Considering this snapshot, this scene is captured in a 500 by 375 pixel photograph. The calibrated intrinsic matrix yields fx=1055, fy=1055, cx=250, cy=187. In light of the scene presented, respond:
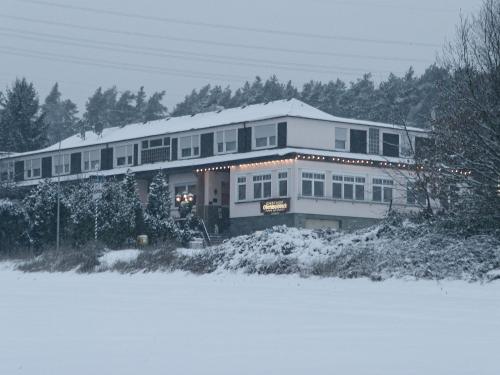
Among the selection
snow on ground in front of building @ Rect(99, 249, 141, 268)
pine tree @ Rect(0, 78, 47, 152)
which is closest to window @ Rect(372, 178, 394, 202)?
snow on ground in front of building @ Rect(99, 249, 141, 268)

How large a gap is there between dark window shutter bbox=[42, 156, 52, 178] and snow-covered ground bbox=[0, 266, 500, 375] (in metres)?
42.2

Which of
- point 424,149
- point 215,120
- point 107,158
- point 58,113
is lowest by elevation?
point 424,149

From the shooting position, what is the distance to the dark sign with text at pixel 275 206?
173 ft

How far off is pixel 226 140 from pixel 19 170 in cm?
1883

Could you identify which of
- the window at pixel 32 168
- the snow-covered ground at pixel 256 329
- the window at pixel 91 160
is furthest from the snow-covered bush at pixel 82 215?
the window at pixel 32 168

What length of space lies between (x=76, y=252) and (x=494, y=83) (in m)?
16.8

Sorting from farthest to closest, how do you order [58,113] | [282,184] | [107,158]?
[58,113] < [107,158] < [282,184]

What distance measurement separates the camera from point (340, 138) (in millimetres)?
56344

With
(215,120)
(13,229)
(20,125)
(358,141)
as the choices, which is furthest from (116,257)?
(20,125)

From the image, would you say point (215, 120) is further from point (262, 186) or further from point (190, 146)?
point (262, 186)

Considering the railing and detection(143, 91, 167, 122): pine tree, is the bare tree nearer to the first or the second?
the railing

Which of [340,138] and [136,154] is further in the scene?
[136,154]

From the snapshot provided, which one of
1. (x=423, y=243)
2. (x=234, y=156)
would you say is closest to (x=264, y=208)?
(x=234, y=156)

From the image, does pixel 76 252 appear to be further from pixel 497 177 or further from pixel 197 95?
pixel 197 95
